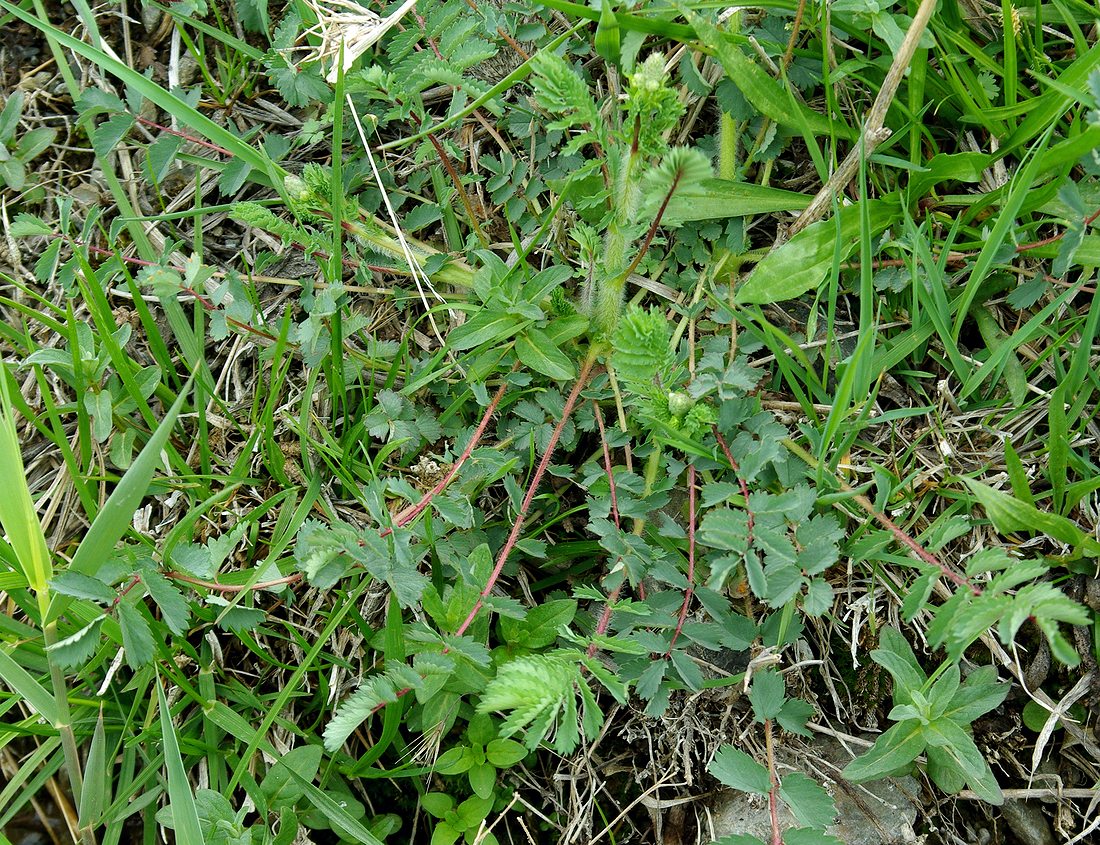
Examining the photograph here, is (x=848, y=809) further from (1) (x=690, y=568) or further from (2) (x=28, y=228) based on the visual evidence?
(2) (x=28, y=228)

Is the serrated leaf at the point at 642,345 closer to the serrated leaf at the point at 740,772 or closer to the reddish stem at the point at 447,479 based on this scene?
the reddish stem at the point at 447,479

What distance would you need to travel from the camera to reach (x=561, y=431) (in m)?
2.32

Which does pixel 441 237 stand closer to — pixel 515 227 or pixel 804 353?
pixel 515 227

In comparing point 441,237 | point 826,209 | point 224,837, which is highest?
point 441,237

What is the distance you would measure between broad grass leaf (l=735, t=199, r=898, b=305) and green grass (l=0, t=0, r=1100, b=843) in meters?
0.01

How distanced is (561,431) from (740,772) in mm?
926

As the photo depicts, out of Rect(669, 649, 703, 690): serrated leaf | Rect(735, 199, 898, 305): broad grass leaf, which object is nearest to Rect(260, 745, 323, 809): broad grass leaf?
Rect(669, 649, 703, 690): serrated leaf

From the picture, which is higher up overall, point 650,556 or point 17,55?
point 17,55

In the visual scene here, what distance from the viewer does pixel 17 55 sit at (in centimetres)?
304

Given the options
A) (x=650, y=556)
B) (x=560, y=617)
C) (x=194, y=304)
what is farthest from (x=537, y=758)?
(x=194, y=304)

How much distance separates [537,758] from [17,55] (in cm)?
290

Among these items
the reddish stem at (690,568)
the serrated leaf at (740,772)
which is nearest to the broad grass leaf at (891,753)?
the serrated leaf at (740,772)

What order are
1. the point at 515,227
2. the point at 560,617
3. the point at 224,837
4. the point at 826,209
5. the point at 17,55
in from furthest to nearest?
the point at 17,55 < the point at 515,227 < the point at 826,209 < the point at 560,617 < the point at 224,837

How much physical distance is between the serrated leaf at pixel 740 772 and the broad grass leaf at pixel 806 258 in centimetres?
112
